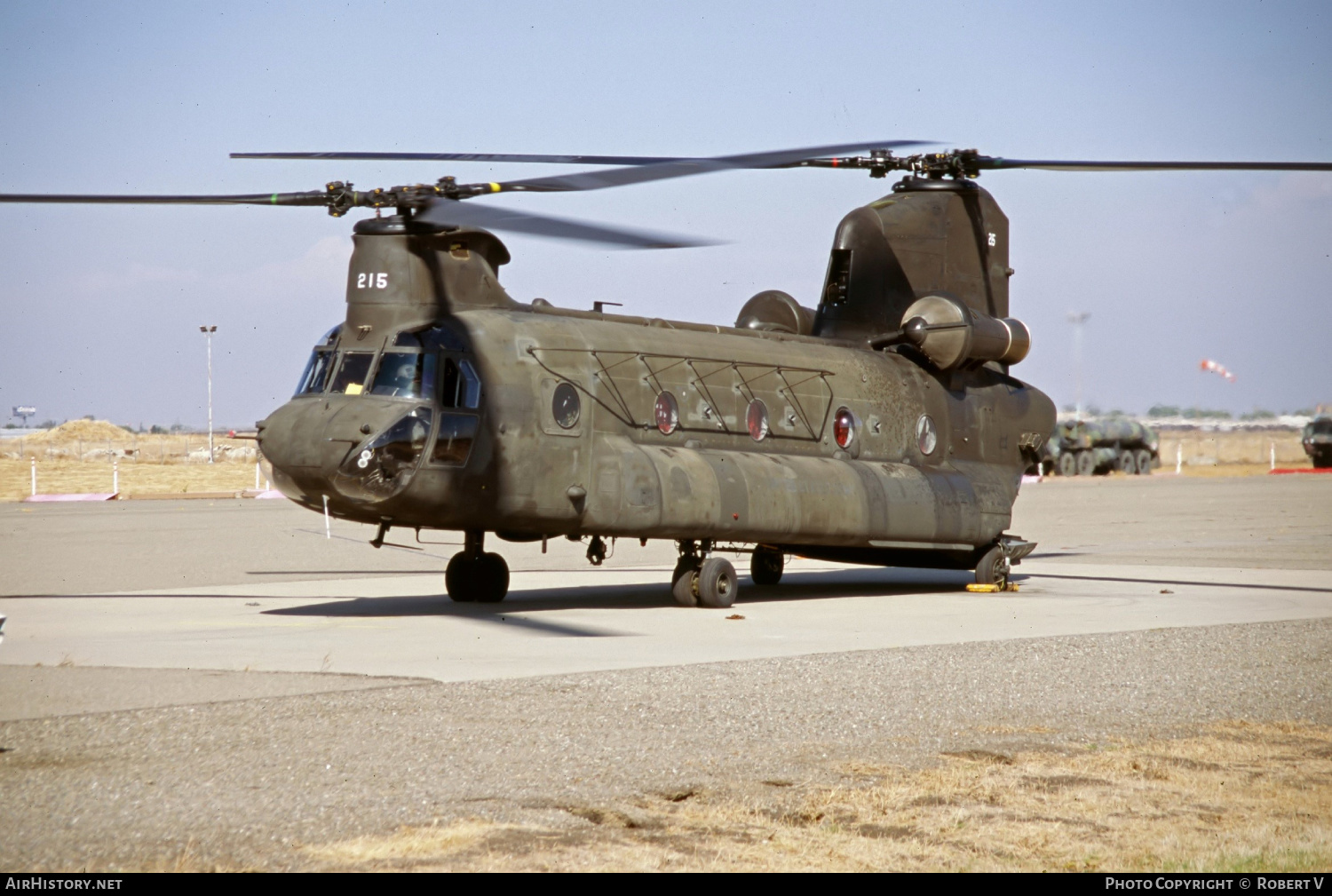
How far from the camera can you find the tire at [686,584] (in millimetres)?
15891

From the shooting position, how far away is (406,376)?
14.2 meters

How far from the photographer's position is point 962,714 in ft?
29.9

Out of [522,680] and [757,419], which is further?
[757,419]

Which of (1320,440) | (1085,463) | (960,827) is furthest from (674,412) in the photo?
(1320,440)

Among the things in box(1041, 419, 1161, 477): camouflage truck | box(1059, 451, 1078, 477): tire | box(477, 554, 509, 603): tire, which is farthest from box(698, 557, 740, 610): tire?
box(1059, 451, 1078, 477): tire

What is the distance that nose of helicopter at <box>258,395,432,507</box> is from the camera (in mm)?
13555

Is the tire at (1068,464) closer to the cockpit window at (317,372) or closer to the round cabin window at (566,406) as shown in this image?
the round cabin window at (566,406)

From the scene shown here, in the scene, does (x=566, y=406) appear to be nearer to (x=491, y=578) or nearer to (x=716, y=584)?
(x=491, y=578)

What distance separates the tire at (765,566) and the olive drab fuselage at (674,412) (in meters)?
0.75

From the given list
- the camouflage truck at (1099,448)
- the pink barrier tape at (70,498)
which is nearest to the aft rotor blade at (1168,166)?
the pink barrier tape at (70,498)

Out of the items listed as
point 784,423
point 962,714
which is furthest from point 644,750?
point 784,423

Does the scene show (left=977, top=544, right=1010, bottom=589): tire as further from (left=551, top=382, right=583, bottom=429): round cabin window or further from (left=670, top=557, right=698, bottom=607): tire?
(left=551, top=382, right=583, bottom=429): round cabin window

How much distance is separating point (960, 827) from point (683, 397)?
1023 cm

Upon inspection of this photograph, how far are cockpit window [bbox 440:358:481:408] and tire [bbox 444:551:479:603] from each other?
2289mm
